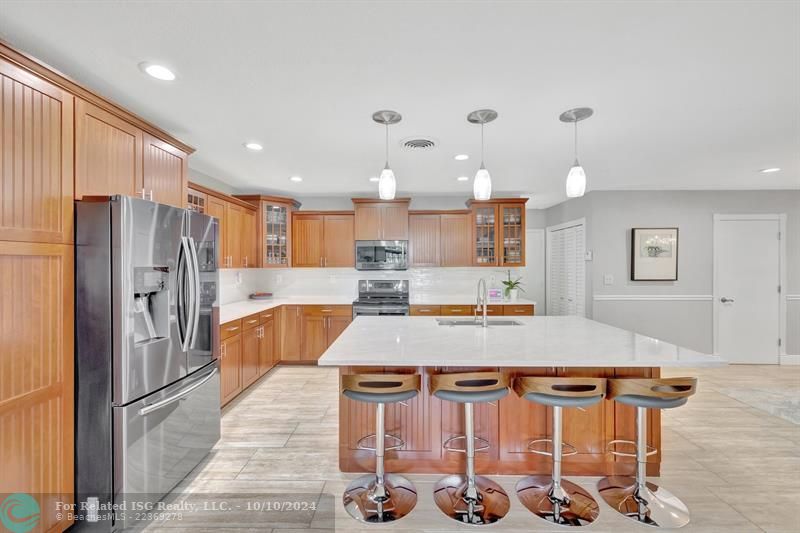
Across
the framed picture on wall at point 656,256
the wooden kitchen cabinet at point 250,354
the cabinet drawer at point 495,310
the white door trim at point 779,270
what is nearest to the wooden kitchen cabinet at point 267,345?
the wooden kitchen cabinet at point 250,354

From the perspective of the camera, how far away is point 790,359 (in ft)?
15.9

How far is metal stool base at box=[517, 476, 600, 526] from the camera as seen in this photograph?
192 cm

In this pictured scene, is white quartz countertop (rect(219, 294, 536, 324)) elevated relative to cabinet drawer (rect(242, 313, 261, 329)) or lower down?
elevated

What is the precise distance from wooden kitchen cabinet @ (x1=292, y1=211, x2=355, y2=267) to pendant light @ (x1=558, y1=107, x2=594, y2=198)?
3.45 meters

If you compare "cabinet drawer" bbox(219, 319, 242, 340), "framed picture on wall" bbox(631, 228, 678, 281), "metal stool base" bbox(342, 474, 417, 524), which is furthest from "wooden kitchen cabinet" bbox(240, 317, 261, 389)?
"framed picture on wall" bbox(631, 228, 678, 281)

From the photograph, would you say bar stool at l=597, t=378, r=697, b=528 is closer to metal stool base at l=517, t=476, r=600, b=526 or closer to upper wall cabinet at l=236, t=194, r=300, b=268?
metal stool base at l=517, t=476, r=600, b=526

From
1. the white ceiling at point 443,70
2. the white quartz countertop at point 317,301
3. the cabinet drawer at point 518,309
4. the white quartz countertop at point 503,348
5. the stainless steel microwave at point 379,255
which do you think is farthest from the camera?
the stainless steel microwave at point 379,255

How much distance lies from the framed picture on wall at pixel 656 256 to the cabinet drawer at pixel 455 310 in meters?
2.36

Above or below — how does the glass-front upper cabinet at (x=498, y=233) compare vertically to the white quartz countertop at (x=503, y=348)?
above

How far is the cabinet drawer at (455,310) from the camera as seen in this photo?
15.9 feet

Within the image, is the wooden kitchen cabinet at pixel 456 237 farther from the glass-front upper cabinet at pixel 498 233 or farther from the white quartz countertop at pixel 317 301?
the white quartz countertop at pixel 317 301

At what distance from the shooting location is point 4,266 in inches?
59.6

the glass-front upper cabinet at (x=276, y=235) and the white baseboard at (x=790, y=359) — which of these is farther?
the glass-front upper cabinet at (x=276, y=235)

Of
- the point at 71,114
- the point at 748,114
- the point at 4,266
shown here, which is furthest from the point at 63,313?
the point at 748,114
